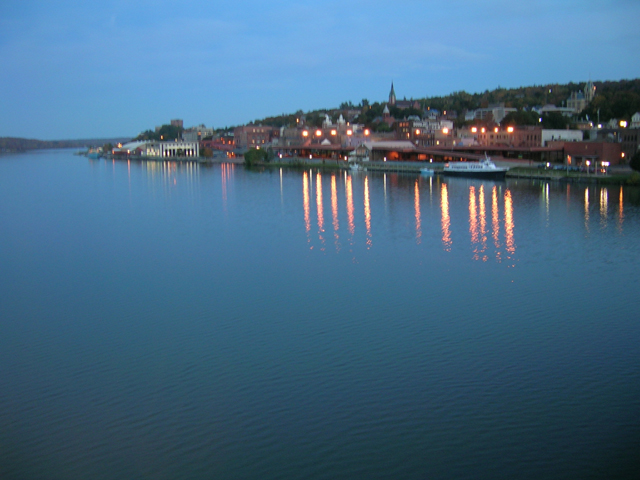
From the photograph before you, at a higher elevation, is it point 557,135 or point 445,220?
point 557,135

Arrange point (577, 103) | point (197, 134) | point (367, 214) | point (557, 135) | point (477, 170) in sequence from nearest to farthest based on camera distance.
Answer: point (367, 214)
point (477, 170)
point (557, 135)
point (577, 103)
point (197, 134)

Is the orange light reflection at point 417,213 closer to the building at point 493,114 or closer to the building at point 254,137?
the building at point 493,114

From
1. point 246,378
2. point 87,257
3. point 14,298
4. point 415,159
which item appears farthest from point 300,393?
point 415,159

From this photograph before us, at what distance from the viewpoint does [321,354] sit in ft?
13.7

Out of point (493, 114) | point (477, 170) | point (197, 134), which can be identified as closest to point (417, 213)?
point (477, 170)

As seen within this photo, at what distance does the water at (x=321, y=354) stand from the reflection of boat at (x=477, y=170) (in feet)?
34.0

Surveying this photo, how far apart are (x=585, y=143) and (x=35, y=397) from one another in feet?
63.9

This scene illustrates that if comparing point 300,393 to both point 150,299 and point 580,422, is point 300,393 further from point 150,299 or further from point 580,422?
point 150,299

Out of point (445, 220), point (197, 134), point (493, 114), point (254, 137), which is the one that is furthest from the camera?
point (197, 134)

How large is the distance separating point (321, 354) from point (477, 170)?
16.5 metres

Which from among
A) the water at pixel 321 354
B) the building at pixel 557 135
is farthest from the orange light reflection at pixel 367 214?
the building at pixel 557 135

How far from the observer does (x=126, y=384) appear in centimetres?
372

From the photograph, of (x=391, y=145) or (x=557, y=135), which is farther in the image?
(x=391, y=145)

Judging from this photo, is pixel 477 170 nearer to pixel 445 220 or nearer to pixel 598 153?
pixel 598 153
